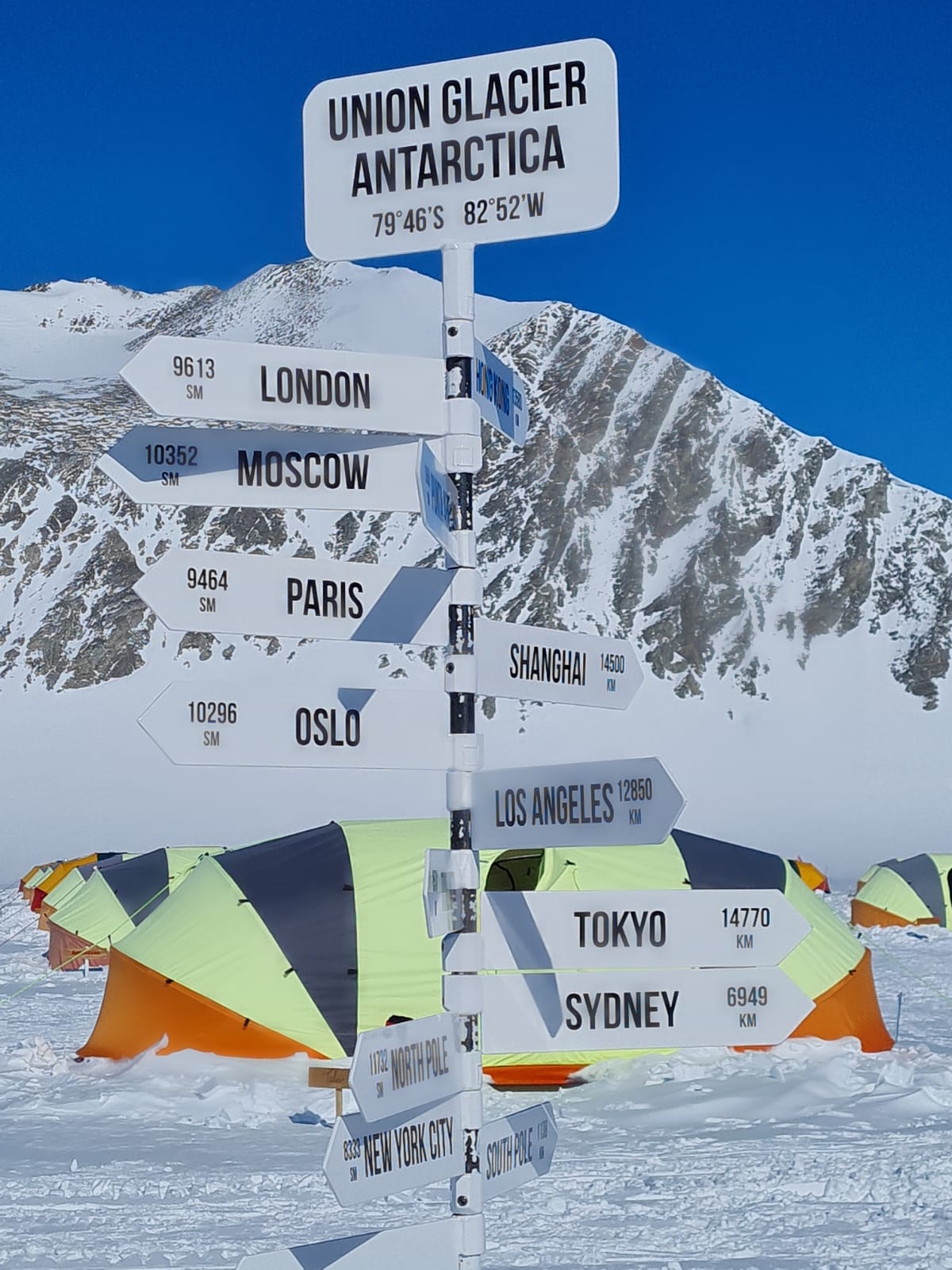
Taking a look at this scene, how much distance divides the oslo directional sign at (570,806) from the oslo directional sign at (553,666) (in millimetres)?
204

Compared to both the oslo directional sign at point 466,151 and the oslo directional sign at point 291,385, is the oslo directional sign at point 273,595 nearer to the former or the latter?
the oslo directional sign at point 291,385

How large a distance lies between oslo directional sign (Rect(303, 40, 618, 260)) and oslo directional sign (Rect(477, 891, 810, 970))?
1.72 meters

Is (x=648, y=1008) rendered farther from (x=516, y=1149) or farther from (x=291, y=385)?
(x=291, y=385)

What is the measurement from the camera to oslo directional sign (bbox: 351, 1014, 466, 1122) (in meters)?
3.31

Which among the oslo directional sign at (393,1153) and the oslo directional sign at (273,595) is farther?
the oslo directional sign at (273,595)

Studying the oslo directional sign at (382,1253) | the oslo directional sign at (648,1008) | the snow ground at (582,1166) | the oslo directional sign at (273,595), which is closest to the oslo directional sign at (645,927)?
the oslo directional sign at (648,1008)

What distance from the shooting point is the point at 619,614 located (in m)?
110

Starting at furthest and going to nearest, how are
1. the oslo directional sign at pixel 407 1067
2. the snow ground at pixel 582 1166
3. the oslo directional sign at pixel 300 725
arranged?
the snow ground at pixel 582 1166, the oslo directional sign at pixel 300 725, the oslo directional sign at pixel 407 1067

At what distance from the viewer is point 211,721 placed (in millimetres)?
3840

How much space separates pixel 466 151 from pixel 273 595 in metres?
1.28

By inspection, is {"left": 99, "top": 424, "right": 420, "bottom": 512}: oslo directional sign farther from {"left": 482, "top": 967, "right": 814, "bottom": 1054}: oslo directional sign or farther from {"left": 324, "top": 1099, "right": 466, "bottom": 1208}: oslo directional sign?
{"left": 324, "top": 1099, "right": 466, "bottom": 1208}: oslo directional sign

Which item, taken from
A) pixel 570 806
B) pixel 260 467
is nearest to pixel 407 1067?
pixel 570 806

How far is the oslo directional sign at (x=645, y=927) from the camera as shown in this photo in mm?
3719

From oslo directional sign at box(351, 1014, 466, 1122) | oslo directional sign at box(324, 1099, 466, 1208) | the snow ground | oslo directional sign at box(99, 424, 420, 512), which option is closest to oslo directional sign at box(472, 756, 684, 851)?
oslo directional sign at box(351, 1014, 466, 1122)
